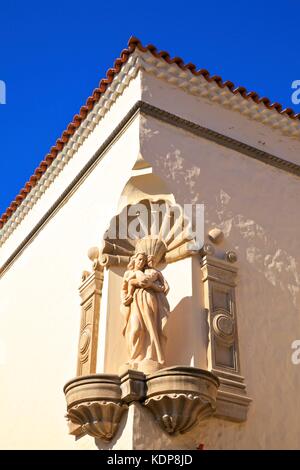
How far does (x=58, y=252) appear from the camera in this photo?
784cm

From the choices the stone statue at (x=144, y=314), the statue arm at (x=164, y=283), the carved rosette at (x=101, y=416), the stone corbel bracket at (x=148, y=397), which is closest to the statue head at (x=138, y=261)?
the stone statue at (x=144, y=314)

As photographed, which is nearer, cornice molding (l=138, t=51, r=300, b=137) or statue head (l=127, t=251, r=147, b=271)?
statue head (l=127, t=251, r=147, b=271)

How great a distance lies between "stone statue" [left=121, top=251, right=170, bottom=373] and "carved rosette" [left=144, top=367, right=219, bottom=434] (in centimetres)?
25

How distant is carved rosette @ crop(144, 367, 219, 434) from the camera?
17.5 ft

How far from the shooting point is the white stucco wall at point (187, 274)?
241 inches

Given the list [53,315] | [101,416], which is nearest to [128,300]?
[101,416]

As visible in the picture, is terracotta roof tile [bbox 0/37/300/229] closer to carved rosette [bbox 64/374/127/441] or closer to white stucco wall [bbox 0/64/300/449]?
white stucco wall [bbox 0/64/300/449]

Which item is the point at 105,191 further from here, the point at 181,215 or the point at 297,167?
the point at 297,167

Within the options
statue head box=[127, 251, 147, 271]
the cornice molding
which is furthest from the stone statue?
the cornice molding

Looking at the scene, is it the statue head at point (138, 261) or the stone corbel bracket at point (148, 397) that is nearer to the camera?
the stone corbel bracket at point (148, 397)

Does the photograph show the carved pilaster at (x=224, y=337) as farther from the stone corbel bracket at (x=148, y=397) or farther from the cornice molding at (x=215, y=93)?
the cornice molding at (x=215, y=93)

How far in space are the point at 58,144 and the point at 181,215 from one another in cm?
234

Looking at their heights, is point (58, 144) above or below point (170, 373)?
above
